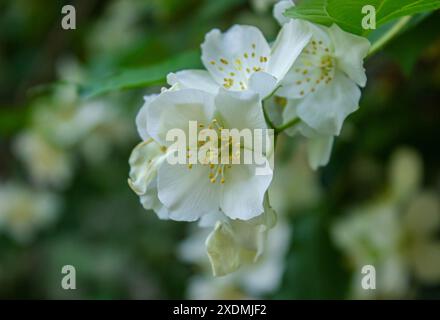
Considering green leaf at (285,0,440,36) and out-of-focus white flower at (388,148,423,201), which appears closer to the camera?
green leaf at (285,0,440,36)

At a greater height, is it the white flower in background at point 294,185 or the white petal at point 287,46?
the white flower in background at point 294,185

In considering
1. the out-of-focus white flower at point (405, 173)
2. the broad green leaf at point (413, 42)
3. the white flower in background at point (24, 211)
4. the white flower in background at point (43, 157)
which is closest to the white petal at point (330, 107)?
the broad green leaf at point (413, 42)

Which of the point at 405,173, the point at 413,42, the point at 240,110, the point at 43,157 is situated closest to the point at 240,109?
the point at 240,110

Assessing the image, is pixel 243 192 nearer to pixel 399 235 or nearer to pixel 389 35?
pixel 389 35

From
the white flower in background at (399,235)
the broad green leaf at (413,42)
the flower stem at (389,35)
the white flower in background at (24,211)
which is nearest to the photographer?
the flower stem at (389,35)

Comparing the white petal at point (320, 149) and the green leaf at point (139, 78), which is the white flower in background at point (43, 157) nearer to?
the green leaf at point (139, 78)

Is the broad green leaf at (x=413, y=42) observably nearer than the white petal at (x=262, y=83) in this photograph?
No

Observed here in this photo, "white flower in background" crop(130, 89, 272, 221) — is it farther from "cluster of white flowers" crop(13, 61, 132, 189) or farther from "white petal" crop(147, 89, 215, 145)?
"cluster of white flowers" crop(13, 61, 132, 189)

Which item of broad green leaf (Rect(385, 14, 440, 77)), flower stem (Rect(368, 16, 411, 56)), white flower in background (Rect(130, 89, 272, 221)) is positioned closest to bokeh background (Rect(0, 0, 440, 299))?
broad green leaf (Rect(385, 14, 440, 77))
